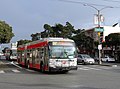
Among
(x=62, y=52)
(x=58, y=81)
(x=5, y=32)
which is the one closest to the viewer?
(x=58, y=81)

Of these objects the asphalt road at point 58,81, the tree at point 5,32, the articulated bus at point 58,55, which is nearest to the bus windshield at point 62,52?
the articulated bus at point 58,55

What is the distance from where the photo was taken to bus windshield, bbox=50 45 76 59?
24.4 metres

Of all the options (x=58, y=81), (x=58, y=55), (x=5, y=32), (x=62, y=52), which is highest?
(x=5, y=32)

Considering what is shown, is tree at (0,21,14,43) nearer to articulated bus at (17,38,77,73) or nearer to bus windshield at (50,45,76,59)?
articulated bus at (17,38,77,73)

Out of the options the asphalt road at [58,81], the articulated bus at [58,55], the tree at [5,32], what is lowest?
the asphalt road at [58,81]

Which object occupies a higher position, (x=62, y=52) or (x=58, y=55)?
(x=62, y=52)

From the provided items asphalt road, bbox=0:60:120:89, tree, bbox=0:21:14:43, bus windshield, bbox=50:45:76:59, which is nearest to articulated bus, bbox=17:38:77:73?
bus windshield, bbox=50:45:76:59

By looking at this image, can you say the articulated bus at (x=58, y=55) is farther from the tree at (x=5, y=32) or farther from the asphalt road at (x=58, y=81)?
the tree at (x=5, y=32)

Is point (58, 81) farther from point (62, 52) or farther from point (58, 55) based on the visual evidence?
point (62, 52)

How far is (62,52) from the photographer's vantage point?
965 inches

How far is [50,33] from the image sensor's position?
112 meters

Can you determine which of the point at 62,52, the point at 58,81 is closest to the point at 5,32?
the point at 62,52

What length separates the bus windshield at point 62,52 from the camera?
24.4 meters

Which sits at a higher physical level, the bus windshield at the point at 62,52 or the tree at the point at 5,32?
the tree at the point at 5,32
